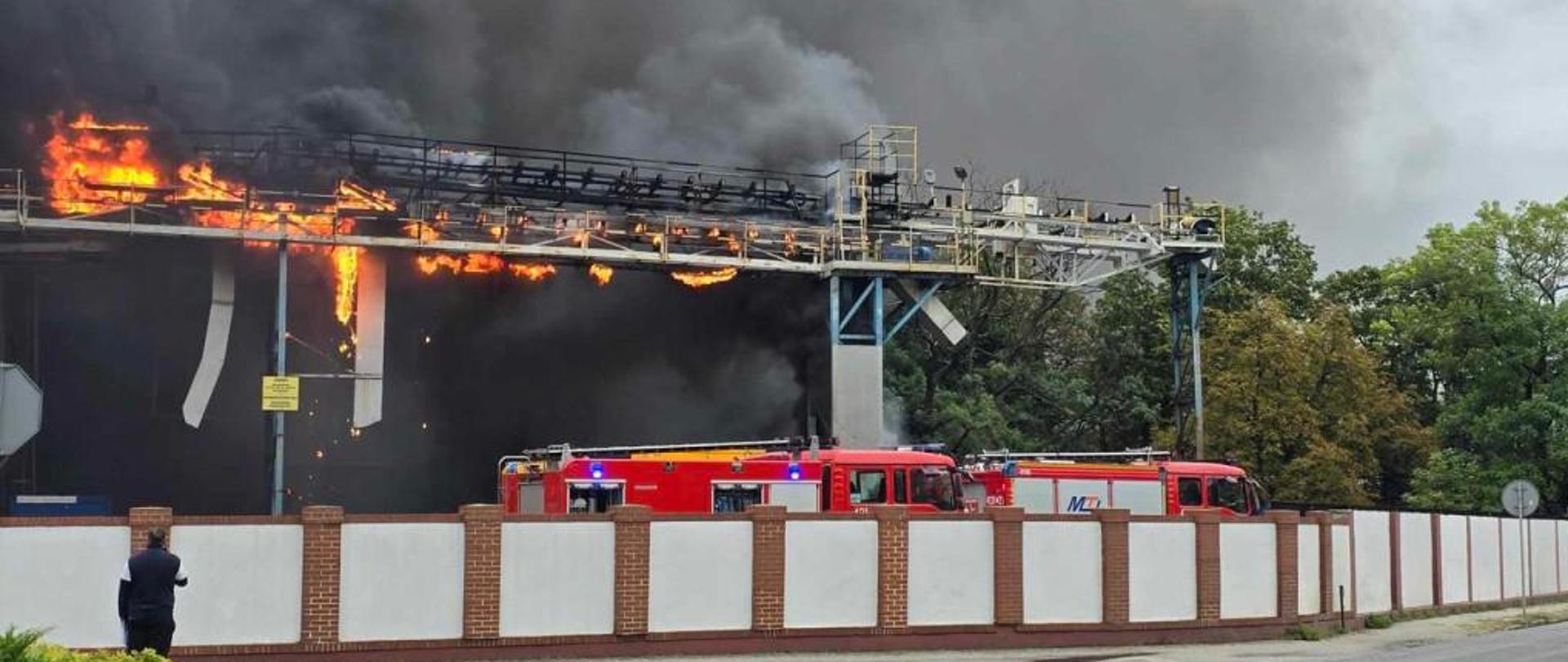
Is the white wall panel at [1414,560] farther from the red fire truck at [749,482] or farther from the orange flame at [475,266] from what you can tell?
the orange flame at [475,266]

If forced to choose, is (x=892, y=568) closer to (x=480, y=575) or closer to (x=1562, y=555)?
(x=480, y=575)

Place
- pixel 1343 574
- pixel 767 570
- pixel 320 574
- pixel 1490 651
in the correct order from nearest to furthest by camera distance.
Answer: pixel 320 574
pixel 767 570
pixel 1490 651
pixel 1343 574

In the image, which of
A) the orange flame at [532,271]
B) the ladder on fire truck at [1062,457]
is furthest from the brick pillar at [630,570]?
the orange flame at [532,271]

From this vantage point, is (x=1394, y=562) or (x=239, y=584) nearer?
(x=239, y=584)

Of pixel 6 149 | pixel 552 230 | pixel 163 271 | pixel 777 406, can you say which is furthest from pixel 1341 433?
pixel 6 149

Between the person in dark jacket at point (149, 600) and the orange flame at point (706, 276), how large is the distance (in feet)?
69.2

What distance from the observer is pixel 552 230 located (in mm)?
33500

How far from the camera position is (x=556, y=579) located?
17.8m

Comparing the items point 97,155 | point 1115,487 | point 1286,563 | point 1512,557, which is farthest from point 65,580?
point 1512,557

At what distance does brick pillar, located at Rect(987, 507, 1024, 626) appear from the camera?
19531mm

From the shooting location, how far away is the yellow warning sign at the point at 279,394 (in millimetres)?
28516

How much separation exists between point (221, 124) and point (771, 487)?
17.5 meters

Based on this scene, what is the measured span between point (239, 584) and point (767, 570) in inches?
226

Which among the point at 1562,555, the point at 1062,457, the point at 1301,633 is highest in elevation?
the point at 1062,457
